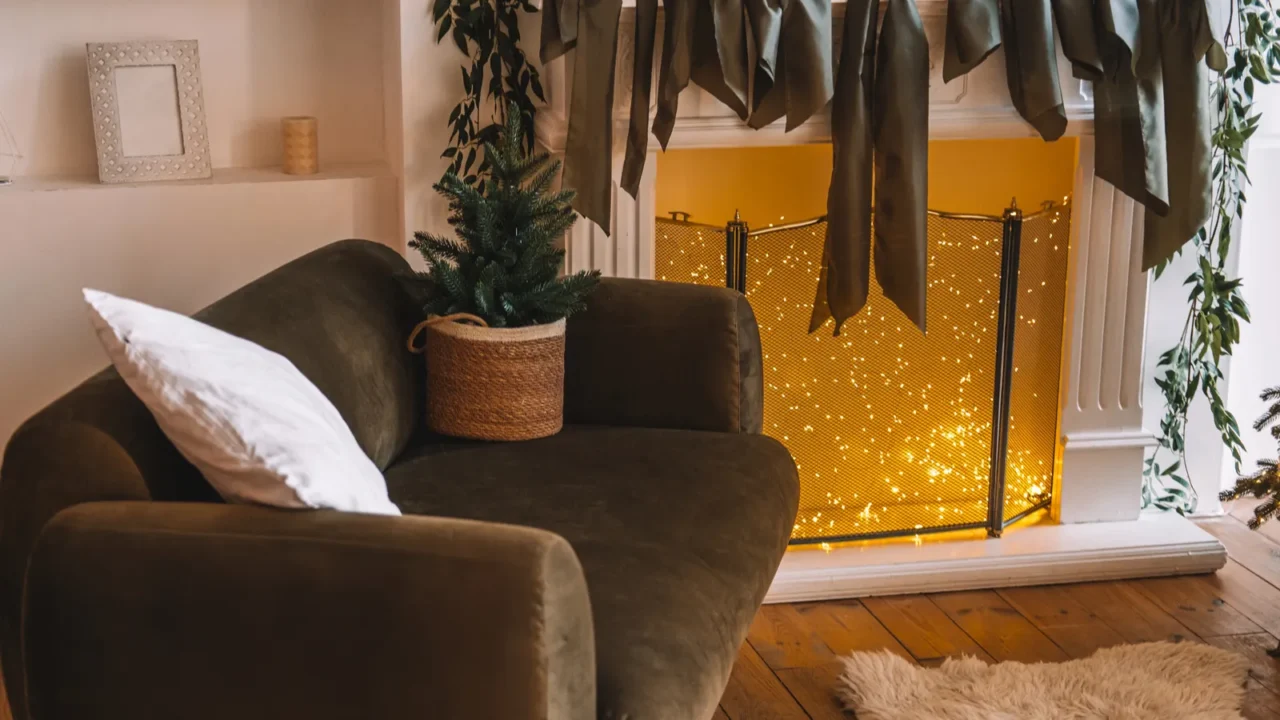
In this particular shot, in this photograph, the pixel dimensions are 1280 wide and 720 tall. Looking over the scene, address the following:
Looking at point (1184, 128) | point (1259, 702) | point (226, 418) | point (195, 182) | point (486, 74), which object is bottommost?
point (1259, 702)

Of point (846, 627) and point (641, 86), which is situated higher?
point (641, 86)

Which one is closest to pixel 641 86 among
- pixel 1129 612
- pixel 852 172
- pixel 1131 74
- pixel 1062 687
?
pixel 852 172

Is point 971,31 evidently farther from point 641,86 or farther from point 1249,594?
point 1249,594

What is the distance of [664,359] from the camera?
2.16 m

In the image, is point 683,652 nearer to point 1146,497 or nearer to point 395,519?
point 395,519

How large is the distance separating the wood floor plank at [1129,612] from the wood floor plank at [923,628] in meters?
0.29

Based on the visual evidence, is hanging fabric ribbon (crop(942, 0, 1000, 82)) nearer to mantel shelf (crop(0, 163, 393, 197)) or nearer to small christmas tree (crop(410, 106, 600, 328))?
small christmas tree (crop(410, 106, 600, 328))

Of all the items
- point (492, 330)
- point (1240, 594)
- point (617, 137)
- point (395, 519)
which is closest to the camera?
point (395, 519)

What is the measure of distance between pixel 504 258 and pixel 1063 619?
129 cm

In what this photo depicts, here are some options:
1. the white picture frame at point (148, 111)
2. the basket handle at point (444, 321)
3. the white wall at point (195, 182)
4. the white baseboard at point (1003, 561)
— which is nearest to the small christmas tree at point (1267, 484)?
the white baseboard at point (1003, 561)

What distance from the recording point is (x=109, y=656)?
1394 millimetres

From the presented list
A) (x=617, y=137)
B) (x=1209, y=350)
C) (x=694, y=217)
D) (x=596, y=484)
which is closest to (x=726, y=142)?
(x=617, y=137)

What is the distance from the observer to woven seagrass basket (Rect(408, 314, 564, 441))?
80.8 inches

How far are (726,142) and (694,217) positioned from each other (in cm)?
43
